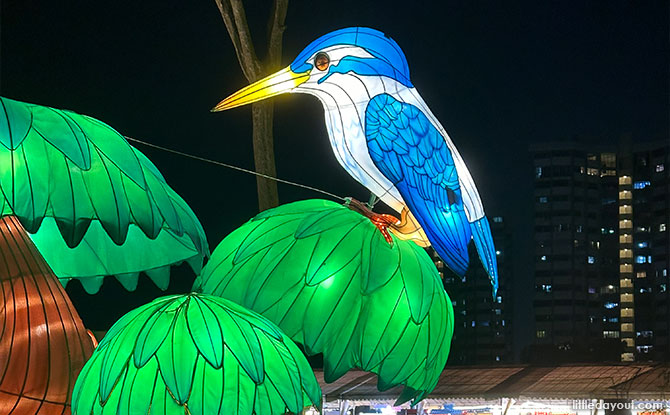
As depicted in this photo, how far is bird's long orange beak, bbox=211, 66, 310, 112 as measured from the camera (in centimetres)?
304

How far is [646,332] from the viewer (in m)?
39.6

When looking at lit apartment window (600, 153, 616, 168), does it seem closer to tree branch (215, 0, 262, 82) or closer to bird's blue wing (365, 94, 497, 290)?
tree branch (215, 0, 262, 82)

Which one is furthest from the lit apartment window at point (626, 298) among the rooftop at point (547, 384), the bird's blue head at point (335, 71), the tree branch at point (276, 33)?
the bird's blue head at point (335, 71)

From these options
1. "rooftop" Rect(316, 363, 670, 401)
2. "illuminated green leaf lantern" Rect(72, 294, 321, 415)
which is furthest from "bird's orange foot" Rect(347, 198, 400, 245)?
"rooftop" Rect(316, 363, 670, 401)

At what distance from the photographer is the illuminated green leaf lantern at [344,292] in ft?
9.48

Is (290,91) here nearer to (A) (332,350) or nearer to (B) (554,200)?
(A) (332,350)

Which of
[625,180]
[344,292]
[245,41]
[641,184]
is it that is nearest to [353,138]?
[344,292]

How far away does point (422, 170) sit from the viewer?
3068 mm

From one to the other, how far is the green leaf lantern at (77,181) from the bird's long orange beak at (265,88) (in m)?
0.48

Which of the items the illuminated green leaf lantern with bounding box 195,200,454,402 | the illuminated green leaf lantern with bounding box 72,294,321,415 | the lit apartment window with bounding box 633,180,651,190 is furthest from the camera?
the lit apartment window with bounding box 633,180,651,190

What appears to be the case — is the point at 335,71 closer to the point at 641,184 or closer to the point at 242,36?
the point at 242,36

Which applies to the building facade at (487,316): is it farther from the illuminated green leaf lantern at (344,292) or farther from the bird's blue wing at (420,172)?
the illuminated green leaf lantern at (344,292)

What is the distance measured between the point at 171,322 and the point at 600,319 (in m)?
45.2

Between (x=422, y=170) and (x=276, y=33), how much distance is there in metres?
1.13
